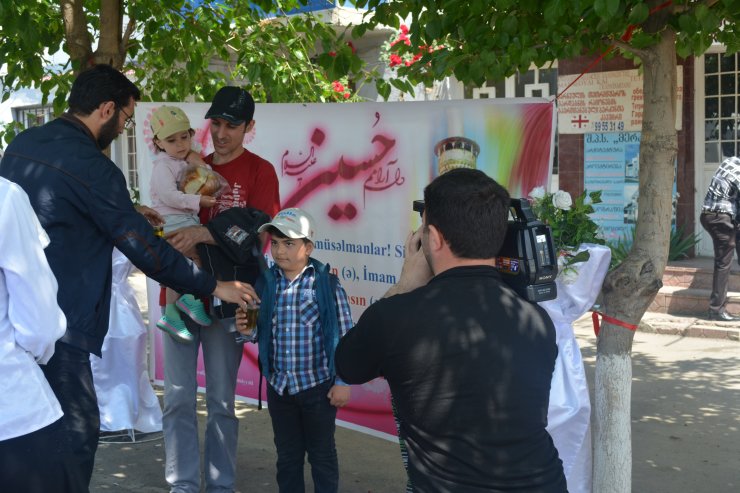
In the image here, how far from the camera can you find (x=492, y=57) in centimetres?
445

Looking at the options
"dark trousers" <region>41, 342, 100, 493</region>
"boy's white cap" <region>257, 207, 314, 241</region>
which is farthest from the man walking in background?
"dark trousers" <region>41, 342, 100, 493</region>

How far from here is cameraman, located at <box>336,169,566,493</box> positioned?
7.63 ft

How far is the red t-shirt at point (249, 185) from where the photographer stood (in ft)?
15.8

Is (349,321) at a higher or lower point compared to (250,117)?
lower

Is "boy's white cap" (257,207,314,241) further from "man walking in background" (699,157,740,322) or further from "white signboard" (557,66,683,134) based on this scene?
"white signboard" (557,66,683,134)

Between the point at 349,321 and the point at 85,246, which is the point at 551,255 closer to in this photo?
the point at 349,321

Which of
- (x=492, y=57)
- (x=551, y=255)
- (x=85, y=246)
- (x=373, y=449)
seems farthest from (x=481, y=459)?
(x=373, y=449)

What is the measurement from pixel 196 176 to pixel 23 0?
5.20 ft

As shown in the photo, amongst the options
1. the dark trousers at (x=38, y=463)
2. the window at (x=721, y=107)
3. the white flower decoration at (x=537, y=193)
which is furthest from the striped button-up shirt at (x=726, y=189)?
the dark trousers at (x=38, y=463)

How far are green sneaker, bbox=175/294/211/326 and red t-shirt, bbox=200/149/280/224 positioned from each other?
0.47 m

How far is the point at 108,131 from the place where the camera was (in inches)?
155

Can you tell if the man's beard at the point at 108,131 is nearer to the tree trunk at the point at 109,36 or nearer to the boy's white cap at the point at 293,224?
the boy's white cap at the point at 293,224

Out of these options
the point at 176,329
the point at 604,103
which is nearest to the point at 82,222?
the point at 176,329

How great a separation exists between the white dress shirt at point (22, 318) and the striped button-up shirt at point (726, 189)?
7.93m
